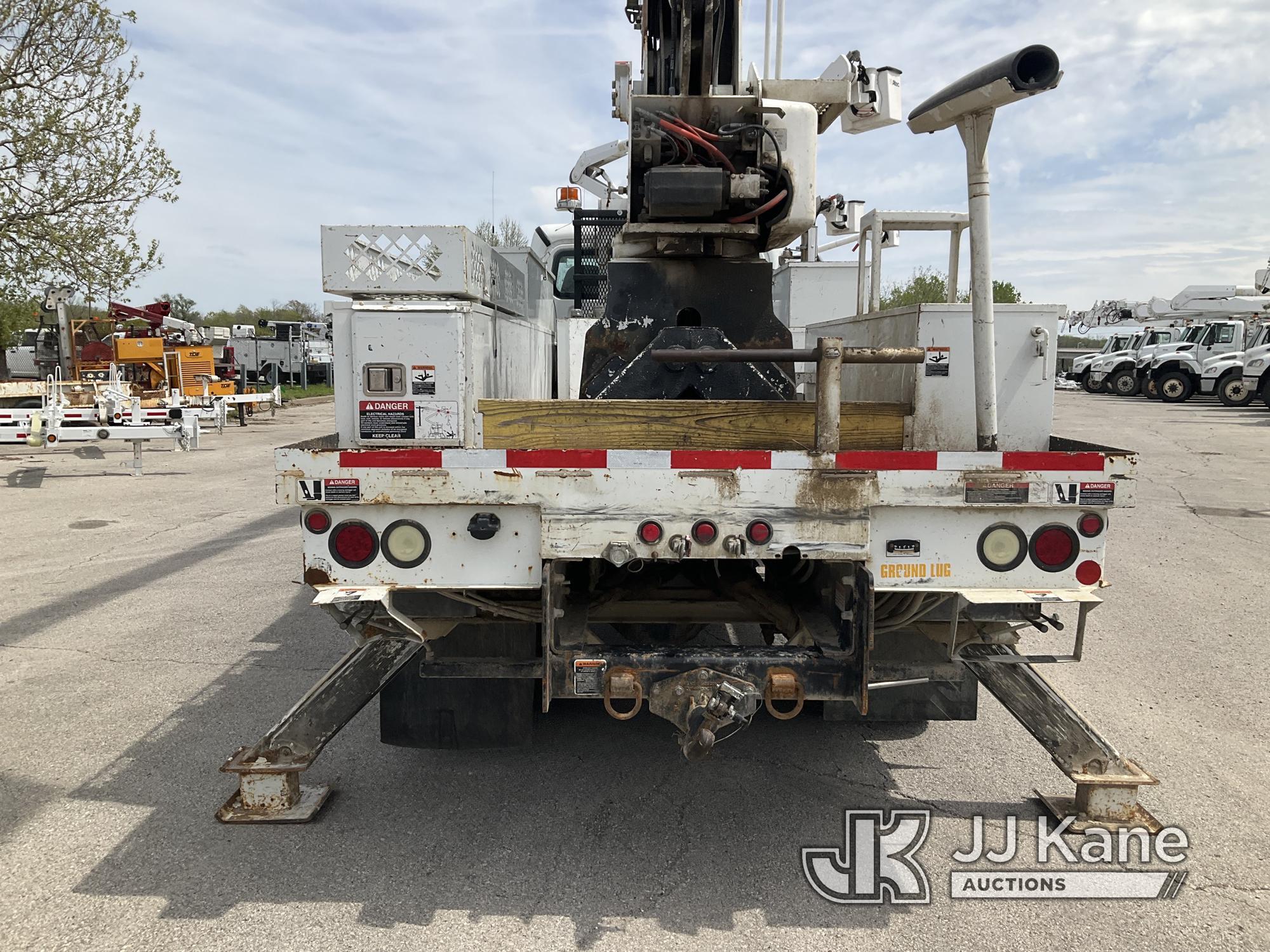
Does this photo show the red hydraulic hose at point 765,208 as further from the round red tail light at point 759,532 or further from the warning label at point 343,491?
the warning label at point 343,491

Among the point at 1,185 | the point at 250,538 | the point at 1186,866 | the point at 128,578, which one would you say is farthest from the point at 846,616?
the point at 1,185

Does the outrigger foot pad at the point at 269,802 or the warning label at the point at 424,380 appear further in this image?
the outrigger foot pad at the point at 269,802

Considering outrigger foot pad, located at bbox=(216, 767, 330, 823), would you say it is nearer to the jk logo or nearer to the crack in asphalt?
the crack in asphalt

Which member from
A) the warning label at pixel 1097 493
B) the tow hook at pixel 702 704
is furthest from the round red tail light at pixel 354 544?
the warning label at pixel 1097 493

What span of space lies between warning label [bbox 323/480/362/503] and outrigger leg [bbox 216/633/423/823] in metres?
0.71

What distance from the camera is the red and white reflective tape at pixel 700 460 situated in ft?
9.50

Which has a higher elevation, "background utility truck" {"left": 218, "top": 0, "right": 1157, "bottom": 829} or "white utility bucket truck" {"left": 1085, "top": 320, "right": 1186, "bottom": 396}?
"white utility bucket truck" {"left": 1085, "top": 320, "right": 1186, "bottom": 396}

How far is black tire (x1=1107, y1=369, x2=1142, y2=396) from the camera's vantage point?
32562 millimetres

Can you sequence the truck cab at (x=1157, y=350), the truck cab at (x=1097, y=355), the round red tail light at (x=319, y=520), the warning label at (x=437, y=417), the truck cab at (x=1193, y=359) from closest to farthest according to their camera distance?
the round red tail light at (x=319, y=520), the warning label at (x=437, y=417), the truck cab at (x=1193, y=359), the truck cab at (x=1157, y=350), the truck cab at (x=1097, y=355)

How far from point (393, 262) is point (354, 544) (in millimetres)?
1022

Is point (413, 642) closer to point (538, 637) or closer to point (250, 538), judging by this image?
point (538, 637)

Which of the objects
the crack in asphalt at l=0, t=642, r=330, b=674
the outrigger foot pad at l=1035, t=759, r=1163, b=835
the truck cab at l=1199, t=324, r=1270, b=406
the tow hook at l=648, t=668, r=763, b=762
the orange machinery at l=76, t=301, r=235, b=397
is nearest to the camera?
the tow hook at l=648, t=668, r=763, b=762

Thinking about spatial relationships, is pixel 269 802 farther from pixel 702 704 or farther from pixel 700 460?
pixel 700 460

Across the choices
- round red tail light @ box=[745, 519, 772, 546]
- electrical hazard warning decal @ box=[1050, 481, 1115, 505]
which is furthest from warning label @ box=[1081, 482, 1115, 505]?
round red tail light @ box=[745, 519, 772, 546]
